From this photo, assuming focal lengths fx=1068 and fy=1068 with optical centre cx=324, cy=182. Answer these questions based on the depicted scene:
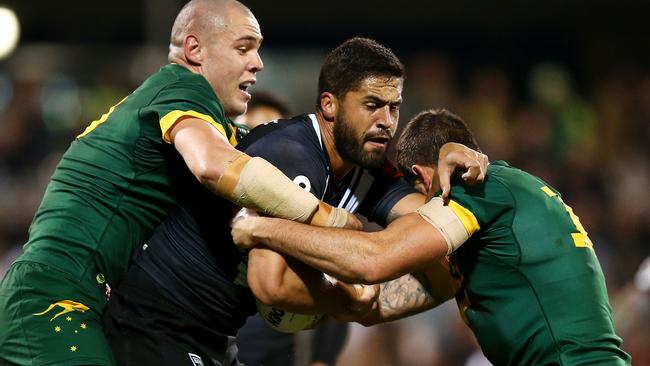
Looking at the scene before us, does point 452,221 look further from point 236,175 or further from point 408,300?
point 408,300

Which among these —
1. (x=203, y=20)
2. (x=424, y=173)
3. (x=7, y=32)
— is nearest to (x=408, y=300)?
(x=424, y=173)

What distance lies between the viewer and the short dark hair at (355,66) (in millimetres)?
5125

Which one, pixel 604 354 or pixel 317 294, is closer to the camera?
pixel 604 354

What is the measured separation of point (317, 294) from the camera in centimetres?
476

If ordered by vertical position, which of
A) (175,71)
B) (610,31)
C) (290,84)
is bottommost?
(290,84)

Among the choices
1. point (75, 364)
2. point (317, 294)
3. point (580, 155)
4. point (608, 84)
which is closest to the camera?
point (75, 364)

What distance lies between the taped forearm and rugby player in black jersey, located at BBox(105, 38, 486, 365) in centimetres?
22

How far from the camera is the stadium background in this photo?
36.6 feet

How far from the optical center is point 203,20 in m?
5.32

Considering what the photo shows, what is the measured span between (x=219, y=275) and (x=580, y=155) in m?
8.36

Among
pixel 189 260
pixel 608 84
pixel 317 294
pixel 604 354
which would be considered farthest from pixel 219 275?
pixel 608 84

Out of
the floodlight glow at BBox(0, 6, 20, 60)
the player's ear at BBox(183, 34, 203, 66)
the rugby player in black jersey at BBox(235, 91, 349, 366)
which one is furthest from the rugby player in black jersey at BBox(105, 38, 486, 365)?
the floodlight glow at BBox(0, 6, 20, 60)

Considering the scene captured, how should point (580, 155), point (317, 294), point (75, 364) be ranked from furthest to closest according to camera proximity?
1. point (580, 155)
2. point (317, 294)
3. point (75, 364)

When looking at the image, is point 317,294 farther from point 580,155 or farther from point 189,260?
point 580,155
